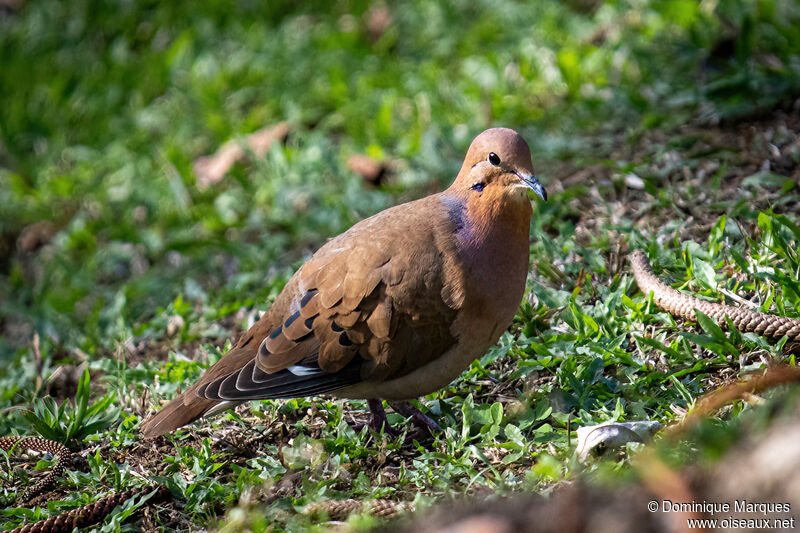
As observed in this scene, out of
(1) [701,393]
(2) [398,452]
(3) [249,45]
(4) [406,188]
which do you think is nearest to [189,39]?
(3) [249,45]

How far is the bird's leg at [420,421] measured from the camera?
3352mm

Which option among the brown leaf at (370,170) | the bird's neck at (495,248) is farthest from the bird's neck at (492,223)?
the brown leaf at (370,170)

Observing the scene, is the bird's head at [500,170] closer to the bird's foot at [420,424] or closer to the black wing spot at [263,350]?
the bird's foot at [420,424]

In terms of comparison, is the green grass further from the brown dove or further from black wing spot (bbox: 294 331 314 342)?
black wing spot (bbox: 294 331 314 342)

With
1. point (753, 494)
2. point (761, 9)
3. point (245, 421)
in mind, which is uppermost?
point (753, 494)

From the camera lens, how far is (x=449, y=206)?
3348 millimetres

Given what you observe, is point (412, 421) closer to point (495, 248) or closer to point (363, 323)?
point (363, 323)

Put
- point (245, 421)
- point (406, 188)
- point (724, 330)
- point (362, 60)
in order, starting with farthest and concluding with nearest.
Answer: point (362, 60) → point (406, 188) → point (245, 421) → point (724, 330)

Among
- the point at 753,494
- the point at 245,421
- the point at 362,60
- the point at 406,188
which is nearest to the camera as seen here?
the point at 753,494

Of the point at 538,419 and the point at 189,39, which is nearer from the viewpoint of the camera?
the point at 538,419

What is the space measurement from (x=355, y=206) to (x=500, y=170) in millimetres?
1848

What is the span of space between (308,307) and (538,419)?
3.12ft

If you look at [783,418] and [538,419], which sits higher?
[783,418]

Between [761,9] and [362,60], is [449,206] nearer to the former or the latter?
[761,9]
